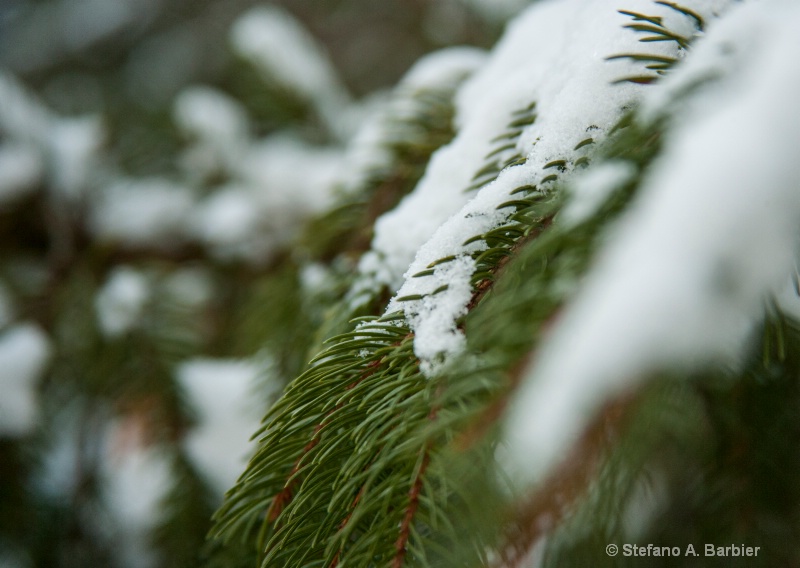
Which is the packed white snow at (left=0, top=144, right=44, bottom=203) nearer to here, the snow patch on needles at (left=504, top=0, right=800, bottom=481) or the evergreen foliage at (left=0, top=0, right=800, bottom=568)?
the evergreen foliage at (left=0, top=0, right=800, bottom=568)

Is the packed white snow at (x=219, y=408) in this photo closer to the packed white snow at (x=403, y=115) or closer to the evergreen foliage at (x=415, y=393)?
the evergreen foliage at (x=415, y=393)

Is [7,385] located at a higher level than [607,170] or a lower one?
lower

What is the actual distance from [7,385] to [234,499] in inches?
20.3

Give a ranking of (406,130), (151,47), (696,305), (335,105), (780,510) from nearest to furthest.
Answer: (696,305)
(780,510)
(406,130)
(335,105)
(151,47)

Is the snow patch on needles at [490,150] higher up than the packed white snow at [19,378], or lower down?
higher up

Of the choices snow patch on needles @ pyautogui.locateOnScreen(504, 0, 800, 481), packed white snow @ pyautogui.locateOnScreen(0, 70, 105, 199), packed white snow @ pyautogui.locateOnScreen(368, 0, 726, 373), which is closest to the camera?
snow patch on needles @ pyautogui.locateOnScreen(504, 0, 800, 481)

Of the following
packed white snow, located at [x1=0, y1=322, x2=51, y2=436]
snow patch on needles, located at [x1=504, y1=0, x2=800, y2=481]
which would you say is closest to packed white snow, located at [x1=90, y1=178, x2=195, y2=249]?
packed white snow, located at [x1=0, y1=322, x2=51, y2=436]

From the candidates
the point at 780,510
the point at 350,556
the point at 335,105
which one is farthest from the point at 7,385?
the point at 780,510

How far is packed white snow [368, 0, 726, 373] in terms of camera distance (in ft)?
0.93

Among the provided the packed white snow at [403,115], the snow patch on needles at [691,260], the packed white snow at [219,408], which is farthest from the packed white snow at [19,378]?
the snow patch on needles at [691,260]

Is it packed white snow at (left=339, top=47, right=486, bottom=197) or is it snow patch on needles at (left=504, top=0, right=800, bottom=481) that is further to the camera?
packed white snow at (left=339, top=47, right=486, bottom=197)

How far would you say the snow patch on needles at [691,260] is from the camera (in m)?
0.16

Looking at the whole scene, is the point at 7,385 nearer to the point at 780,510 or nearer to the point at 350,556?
the point at 350,556

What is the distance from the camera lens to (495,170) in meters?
0.37
